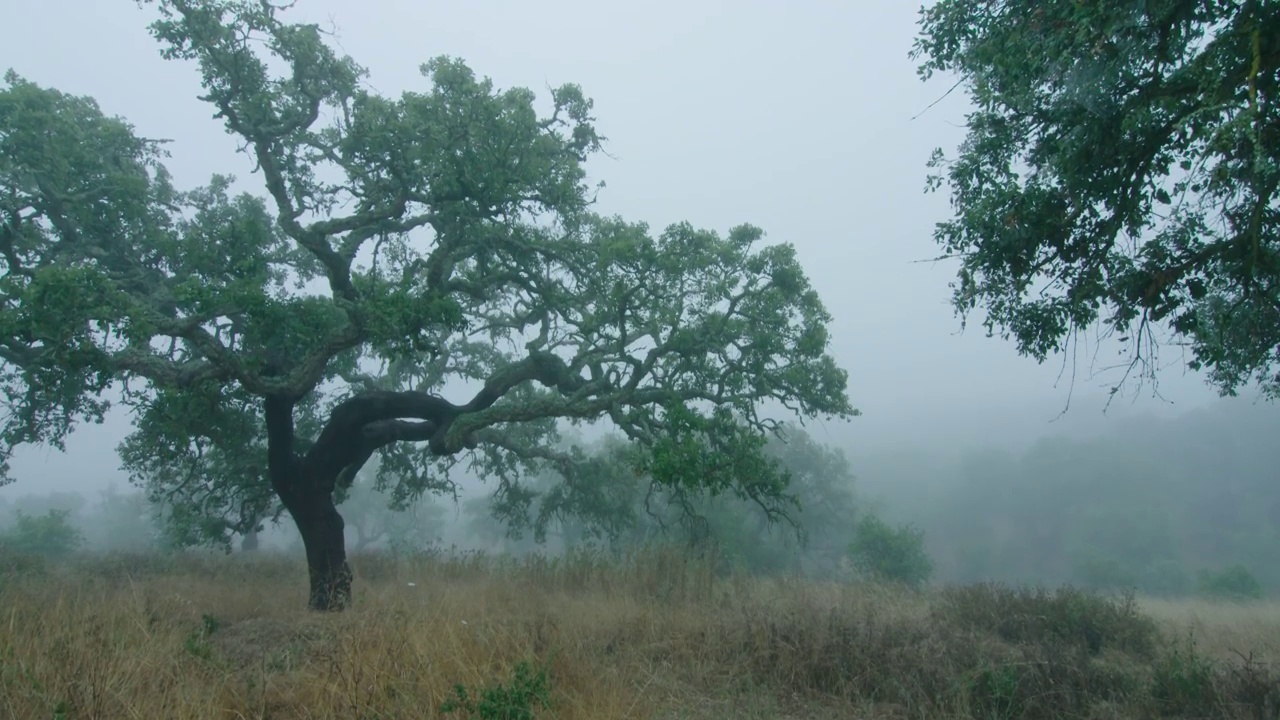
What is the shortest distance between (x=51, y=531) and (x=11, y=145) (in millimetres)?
27984

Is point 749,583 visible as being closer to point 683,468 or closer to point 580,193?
point 683,468

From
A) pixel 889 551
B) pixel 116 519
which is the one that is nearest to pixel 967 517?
pixel 889 551

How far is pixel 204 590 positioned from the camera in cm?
966

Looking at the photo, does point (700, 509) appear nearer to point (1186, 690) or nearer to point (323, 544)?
point (323, 544)

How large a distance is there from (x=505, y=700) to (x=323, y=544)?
26.1 feet

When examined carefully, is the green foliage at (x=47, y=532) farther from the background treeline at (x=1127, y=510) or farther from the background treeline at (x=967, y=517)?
the background treeline at (x=1127, y=510)

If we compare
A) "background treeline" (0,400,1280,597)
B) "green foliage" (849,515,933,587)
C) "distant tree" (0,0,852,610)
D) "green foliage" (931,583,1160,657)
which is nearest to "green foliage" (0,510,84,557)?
"background treeline" (0,400,1280,597)

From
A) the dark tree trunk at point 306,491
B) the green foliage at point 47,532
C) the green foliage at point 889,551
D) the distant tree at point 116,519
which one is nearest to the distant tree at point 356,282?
the dark tree trunk at point 306,491

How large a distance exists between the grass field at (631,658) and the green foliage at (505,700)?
0.02 meters

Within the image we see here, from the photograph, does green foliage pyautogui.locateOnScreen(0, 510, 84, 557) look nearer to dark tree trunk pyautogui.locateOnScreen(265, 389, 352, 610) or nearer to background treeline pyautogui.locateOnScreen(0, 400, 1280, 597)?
background treeline pyautogui.locateOnScreen(0, 400, 1280, 597)

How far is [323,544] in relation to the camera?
35.8 ft

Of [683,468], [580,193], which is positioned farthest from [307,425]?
[683,468]

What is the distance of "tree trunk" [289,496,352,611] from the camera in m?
10.2

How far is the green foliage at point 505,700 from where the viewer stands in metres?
3.98
